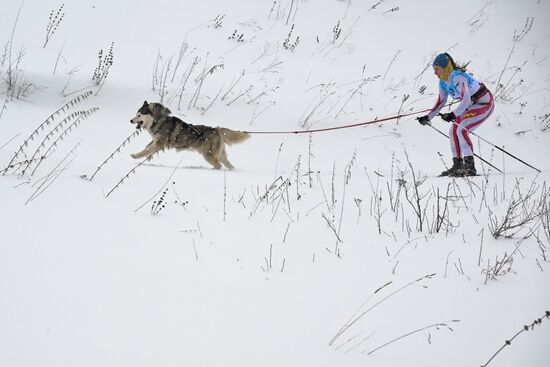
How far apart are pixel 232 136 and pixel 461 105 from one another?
10.2 ft

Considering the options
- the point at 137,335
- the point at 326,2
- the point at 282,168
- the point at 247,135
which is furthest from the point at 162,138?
the point at 326,2

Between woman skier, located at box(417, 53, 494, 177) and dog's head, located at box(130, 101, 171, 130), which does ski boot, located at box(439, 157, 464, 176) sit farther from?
dog's head, located at box(130, 101, 171, 130)

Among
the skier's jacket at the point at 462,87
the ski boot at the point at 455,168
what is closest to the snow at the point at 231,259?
the ski boot at the point at 455,168

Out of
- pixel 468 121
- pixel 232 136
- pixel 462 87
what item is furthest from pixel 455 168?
pixel 232 136

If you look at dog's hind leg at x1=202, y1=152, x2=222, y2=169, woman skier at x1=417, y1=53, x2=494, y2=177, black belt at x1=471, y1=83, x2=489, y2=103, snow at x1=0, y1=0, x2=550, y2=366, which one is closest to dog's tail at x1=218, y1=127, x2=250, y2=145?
dog's hind leg at x1=202, y1=152, x2=222, y2=169

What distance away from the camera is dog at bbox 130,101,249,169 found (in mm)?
5559

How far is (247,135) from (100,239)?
12.5 ft

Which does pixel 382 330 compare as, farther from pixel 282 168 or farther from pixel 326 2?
pixel 326 2

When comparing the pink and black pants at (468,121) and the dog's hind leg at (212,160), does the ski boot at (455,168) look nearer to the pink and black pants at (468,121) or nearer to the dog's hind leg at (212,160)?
the pink and black pants at (468,121)

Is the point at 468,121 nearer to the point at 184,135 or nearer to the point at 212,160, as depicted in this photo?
the point at 212,160

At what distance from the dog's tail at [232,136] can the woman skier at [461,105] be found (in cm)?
240

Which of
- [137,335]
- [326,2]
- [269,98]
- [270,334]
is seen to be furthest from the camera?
[326,2]

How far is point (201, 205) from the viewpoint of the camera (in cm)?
291

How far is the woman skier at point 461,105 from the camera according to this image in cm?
518
